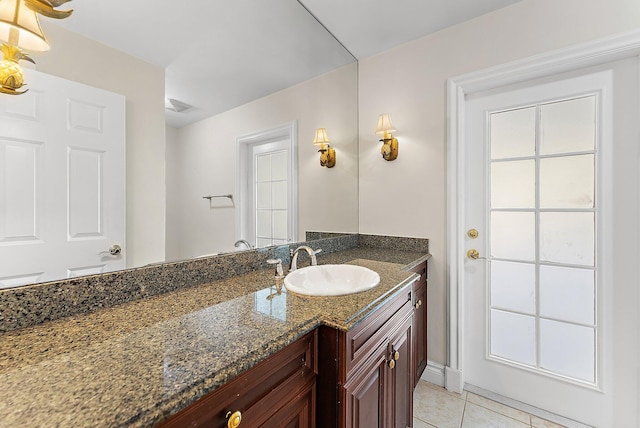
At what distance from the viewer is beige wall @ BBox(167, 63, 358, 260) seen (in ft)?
3.60

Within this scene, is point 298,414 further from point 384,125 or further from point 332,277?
point 384,125

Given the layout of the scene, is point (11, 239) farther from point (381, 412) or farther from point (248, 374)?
point (381, 412)

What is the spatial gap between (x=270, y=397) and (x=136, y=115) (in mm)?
1000

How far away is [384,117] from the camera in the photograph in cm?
199

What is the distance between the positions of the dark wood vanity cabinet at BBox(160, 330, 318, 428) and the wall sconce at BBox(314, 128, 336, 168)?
1.41 meters

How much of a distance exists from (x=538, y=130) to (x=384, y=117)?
0.94m

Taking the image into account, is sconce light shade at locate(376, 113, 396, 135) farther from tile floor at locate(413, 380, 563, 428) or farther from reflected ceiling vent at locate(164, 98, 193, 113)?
tile floor at locate(413, 380, 563, 428)

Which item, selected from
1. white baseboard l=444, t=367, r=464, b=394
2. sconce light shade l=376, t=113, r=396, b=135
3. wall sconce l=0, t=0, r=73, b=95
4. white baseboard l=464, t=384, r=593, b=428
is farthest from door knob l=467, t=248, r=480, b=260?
wall sconce l=0, t=0, r=73, b=95

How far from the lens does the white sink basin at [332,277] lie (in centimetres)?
124

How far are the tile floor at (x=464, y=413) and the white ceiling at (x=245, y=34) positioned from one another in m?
2.02

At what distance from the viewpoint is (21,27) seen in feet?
2.27

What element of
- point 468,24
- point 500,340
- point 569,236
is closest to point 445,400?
point 500,340

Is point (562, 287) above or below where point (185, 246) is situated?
below

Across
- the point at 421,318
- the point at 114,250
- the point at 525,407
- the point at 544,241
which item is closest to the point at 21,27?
the point at 114,250
